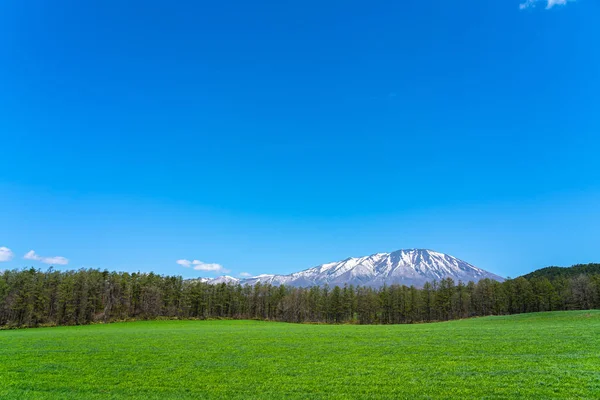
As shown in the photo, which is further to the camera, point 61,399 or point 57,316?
point 57,316

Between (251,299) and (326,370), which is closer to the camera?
(326,370)

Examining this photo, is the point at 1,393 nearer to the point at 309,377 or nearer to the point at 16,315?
the point at 309,377

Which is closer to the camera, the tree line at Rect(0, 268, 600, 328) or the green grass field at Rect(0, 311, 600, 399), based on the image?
the green grass field at Rect(0, 311, 600, 399)

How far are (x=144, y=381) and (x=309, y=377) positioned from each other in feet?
34.9

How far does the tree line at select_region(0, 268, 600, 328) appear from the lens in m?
91.0

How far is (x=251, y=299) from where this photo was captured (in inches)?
5605

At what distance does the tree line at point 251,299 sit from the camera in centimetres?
9100

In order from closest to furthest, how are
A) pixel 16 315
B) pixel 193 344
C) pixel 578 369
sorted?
1. pixel 578 369
2. pixel 193 344
3. pixel 16 315

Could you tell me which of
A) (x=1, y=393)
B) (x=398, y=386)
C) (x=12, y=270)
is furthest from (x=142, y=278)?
(x=398, y=386)

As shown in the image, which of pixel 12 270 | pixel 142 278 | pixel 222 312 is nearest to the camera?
pixel 12 270

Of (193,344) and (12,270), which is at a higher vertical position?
(12,270)

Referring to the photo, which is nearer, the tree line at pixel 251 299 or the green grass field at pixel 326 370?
the green grass field at pixel 326 370

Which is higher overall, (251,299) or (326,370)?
(326,370)

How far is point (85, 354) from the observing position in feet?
103
